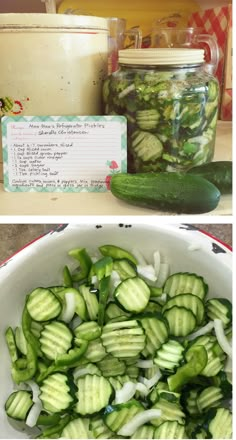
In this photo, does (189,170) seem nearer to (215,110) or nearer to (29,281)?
(215,110)

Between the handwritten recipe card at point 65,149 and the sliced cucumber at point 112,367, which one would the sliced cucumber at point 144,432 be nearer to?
the sliced cucumber at point 112,367

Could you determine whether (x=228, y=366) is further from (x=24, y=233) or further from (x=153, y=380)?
(x=24, y=233)

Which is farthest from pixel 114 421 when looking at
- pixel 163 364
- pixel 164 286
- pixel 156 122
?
pixel 156 122

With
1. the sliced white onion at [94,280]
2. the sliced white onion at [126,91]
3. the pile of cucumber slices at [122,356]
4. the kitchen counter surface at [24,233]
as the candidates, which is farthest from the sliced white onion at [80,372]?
the sliced white onion at [126,91]

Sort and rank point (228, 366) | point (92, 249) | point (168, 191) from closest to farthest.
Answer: point (168, 191)
point (228, 366)
point (92, 249)

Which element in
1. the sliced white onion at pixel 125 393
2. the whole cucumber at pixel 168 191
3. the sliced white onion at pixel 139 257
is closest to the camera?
the whole cucumber at pixel 168 191

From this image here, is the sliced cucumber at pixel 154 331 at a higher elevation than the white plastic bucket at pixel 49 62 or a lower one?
lower

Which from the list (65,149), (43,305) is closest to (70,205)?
(65,149)
